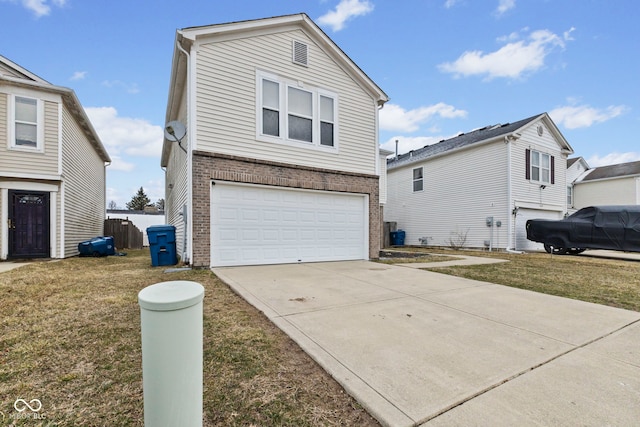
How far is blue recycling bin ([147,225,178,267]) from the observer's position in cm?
768

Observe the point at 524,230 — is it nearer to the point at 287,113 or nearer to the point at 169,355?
the point at 287,113

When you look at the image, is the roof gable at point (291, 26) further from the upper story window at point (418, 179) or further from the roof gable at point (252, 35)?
the upper story window at point (418, 179)

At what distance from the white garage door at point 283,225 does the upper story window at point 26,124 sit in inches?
270

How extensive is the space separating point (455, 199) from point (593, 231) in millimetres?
5832

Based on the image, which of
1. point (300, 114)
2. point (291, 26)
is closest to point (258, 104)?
point (300, 114)

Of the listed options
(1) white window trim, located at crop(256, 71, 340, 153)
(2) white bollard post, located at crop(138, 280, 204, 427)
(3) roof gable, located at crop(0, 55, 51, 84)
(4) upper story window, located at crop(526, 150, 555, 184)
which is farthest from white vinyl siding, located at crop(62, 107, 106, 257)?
(4) upper story window, located at crop(526, 150, 555, 184)

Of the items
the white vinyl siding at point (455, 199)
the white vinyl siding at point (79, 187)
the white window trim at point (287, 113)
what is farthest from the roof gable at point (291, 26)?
the white vinyl siding at point (455, 199)

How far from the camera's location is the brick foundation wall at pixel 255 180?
7031mm

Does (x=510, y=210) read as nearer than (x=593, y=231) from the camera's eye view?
No

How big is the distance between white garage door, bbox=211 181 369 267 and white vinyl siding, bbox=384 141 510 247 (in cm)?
857

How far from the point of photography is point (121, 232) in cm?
1647

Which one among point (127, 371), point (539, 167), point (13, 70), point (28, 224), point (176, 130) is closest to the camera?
point (127, 371)

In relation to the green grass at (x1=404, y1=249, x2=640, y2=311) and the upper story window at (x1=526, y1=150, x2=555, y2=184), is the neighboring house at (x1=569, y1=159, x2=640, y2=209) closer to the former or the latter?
the upper story window at (x1=526, y1=150, x2=555, y2=184)

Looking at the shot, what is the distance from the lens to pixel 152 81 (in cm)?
1143
